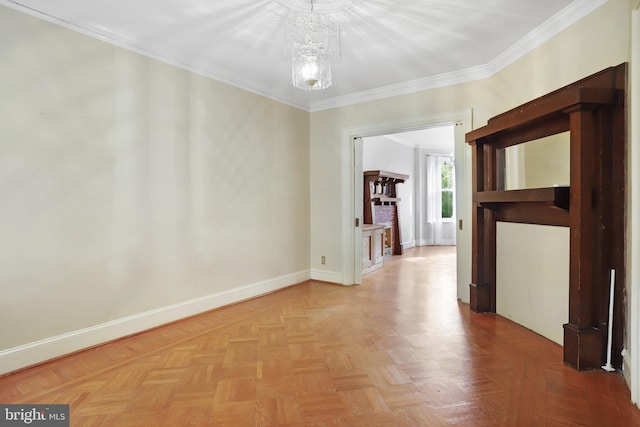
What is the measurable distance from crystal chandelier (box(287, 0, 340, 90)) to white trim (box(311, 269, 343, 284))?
272cm

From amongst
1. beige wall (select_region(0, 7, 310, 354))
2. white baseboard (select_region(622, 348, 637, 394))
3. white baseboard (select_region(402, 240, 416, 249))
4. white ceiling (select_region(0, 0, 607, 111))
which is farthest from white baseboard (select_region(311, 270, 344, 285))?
white baseboard (select_region(402, 240, 416, 249))

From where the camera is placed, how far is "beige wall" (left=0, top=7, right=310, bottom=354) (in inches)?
85.9

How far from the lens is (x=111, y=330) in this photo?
2.61 metres

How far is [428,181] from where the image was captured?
9039 millimetres

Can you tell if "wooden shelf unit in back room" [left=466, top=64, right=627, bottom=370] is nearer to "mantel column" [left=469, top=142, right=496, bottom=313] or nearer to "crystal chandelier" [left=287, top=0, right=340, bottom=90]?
"mantel column" [left=469, top=142, right=496, bottom=313]

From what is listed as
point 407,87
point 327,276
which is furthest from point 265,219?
point 407,87

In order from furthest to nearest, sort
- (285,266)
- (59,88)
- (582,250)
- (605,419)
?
(285,266) → (59,88) → (582,250) → (605,419)

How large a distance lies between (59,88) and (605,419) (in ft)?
12.6

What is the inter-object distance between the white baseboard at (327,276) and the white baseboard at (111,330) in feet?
3.18

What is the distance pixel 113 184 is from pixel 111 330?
3.82ft

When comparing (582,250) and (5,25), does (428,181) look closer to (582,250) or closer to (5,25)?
(582,250)

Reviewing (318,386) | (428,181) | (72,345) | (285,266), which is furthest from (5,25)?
(428,181)

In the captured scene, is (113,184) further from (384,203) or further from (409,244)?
(409,244)

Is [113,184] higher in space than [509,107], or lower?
lower
